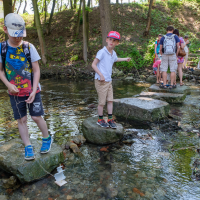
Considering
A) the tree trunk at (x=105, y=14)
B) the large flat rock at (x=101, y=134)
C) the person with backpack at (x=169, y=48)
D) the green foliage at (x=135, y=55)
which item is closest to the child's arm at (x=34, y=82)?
the large flat rock at (x=101, y=134)

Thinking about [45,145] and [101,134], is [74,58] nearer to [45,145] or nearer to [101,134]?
[101,134]

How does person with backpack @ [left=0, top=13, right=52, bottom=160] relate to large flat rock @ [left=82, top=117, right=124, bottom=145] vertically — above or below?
above

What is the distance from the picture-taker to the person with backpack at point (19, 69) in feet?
8.51

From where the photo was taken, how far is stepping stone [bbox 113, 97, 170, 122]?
5.20 m

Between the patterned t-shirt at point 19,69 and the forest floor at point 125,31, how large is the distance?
40.3ft

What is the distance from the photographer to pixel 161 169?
320cm

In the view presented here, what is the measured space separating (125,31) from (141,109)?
18.2 meters

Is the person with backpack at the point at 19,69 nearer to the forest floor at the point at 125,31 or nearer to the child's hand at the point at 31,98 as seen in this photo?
the child's hand at the point at 31,98

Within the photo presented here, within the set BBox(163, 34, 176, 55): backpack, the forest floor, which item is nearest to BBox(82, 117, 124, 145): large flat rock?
BBox(163, 34, 176, 55): backpack

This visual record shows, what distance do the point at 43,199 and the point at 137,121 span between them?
335cm

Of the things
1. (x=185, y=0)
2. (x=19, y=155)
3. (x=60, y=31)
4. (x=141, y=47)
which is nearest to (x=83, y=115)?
(x=19, y=155)

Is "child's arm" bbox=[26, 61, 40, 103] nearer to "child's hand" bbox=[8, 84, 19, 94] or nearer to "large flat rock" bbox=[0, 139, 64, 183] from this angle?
"child's hand" bbox=[8, 84, 19, 94]

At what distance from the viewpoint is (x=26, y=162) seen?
301cm

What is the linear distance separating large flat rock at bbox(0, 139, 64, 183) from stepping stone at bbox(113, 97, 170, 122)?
2599 mm
